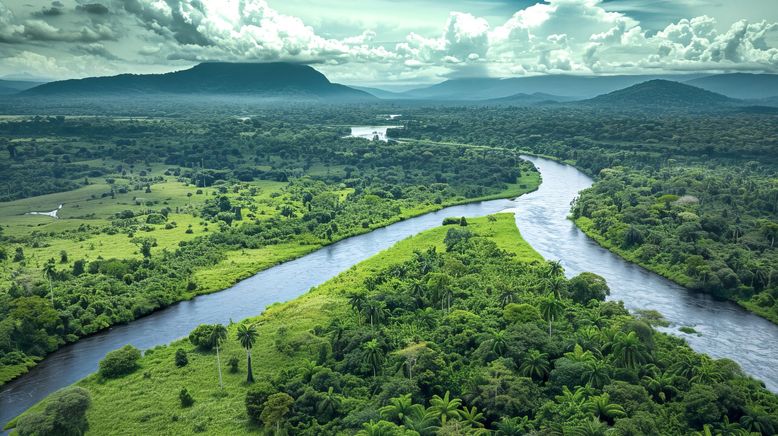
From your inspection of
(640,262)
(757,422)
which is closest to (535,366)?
(757,422)

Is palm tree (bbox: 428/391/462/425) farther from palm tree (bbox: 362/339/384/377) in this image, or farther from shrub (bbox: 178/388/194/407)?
shrub (bbox: 178/388/194/407)

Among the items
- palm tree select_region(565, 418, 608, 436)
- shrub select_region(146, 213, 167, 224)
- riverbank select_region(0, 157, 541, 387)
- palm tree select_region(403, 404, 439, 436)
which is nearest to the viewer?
palm tree select_region(565, 418, 608, 436)

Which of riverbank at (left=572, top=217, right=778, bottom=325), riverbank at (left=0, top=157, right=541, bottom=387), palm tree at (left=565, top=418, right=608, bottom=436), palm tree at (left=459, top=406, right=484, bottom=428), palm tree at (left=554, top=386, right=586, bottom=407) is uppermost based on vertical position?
palm tree at (left=565, top=418, right=608, bottom=436)

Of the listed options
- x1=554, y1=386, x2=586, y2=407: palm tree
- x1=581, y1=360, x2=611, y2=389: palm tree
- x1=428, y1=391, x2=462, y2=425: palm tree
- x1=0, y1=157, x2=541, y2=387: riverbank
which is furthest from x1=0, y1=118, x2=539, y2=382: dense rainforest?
x1=581, y1=360, x2=611, y2=389: palm tree

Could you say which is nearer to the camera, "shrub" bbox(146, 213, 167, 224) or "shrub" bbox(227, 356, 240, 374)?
"shrub" bbox(227, 356, 240, 374)

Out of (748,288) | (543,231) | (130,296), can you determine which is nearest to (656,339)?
(748,288)

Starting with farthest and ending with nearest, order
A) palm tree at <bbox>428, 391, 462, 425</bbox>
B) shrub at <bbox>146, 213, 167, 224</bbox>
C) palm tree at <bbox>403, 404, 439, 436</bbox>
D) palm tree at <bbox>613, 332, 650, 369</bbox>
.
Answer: shrub at <bbox>146, 213, 167, 224</bbox> → palm tree at <bbox>613, 332, 650, 369</bbox> → palm tree at <bbox>428, 391, 462, 425</bbox> → palm tree at <bbox>403, 404, 439, 436</bbox>

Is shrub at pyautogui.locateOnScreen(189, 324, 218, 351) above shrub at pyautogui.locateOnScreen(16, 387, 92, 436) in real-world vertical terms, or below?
below
